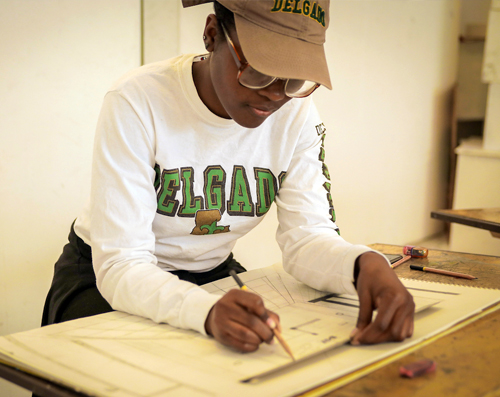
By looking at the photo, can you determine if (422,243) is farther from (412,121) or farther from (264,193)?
(264,193)

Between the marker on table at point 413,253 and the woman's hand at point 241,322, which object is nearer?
the woman's hand at point 241,322

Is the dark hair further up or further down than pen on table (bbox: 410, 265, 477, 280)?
further up

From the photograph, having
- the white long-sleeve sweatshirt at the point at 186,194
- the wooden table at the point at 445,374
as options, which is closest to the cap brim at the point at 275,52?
the white long-sleeve sweatshirt at the point at 186,194

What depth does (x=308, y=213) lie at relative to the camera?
1.34m

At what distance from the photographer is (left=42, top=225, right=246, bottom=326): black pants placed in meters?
1.21

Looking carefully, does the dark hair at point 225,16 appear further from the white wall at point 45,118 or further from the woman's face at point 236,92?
the white wall at point 45,118

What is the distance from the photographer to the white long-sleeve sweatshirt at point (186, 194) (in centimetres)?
106

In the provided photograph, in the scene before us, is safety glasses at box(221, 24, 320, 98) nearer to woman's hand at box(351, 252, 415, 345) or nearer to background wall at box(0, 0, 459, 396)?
woman's hand at box(351, 252, 415, 345)

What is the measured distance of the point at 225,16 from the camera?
3.53 feet

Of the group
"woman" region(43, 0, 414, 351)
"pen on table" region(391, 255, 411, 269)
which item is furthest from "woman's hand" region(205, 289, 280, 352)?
"pen on table" region(391, 255, 411, 269)

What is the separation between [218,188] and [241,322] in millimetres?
507

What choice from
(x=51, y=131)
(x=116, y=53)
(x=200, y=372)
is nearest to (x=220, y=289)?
(x=200, y=372)

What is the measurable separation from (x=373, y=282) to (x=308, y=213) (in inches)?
15.0

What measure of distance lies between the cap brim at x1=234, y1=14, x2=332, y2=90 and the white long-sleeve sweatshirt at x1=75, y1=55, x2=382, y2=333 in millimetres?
286
